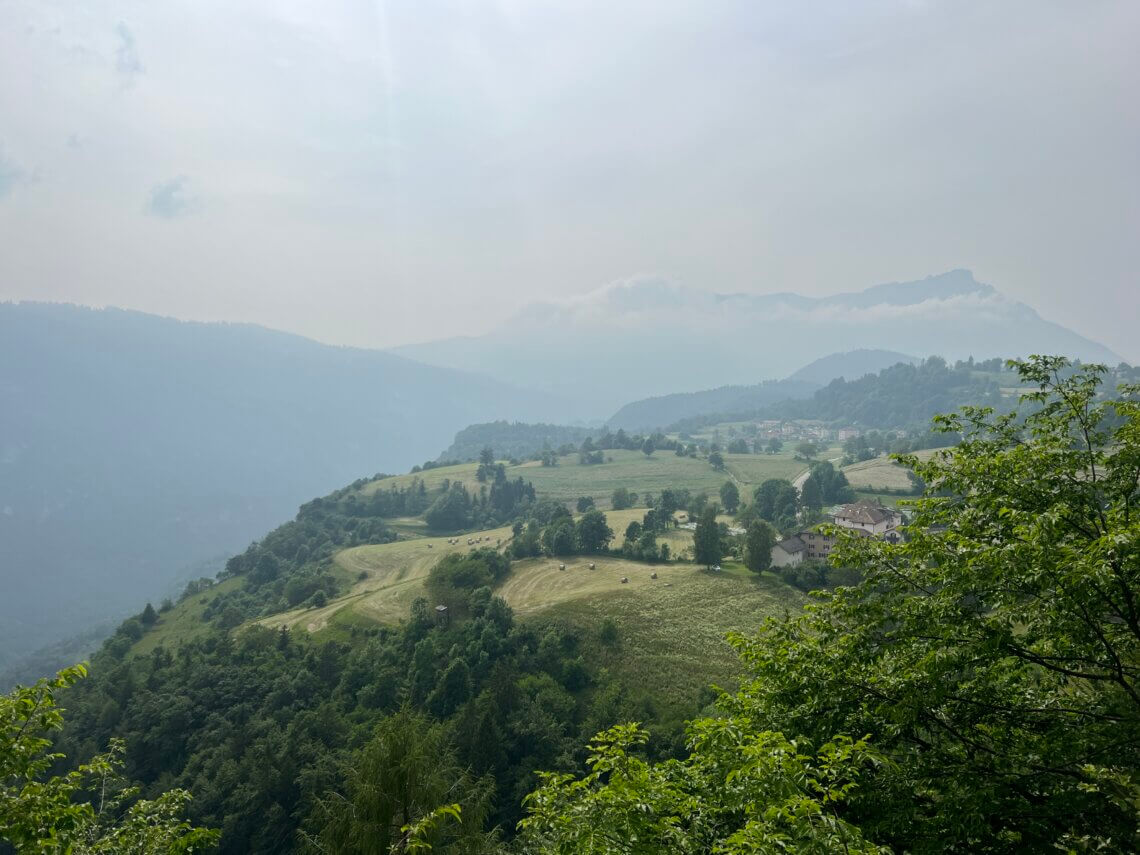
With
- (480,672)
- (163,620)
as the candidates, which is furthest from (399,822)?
(163,620)

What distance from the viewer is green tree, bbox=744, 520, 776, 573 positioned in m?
77.6

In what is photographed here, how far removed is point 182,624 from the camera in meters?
109

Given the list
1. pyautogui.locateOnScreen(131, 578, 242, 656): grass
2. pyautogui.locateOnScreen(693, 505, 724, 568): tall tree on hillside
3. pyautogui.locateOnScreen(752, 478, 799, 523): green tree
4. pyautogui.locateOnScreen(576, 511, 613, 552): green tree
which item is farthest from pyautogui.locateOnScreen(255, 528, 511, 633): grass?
pyautogui.locateOnScreen(752, 478, 799, 523): green tree

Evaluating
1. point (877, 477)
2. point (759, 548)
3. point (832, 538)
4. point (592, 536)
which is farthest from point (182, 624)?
point (877, 477)

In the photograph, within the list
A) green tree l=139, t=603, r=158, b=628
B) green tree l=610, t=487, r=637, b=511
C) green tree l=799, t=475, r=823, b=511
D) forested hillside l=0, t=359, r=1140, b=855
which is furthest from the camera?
green tree l=610, t=487, r=637, b=511

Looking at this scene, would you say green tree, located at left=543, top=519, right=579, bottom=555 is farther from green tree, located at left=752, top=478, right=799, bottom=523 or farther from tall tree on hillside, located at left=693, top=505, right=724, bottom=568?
green tree, located at left=752, top=478, right=799, bottom=523

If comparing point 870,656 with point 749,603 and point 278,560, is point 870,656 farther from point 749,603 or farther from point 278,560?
point 278,560

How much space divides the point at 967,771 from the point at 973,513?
5423mm

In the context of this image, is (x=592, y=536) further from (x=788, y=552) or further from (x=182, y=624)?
(x=182, y=624)

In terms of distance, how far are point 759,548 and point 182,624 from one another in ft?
371

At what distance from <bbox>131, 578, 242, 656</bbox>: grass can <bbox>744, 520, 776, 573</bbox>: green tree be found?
318 ft

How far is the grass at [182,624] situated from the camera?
9919 cm

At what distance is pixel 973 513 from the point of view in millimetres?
12344

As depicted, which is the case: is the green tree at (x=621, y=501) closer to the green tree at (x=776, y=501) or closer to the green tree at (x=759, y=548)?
the green tree at (x=776, y=501)
